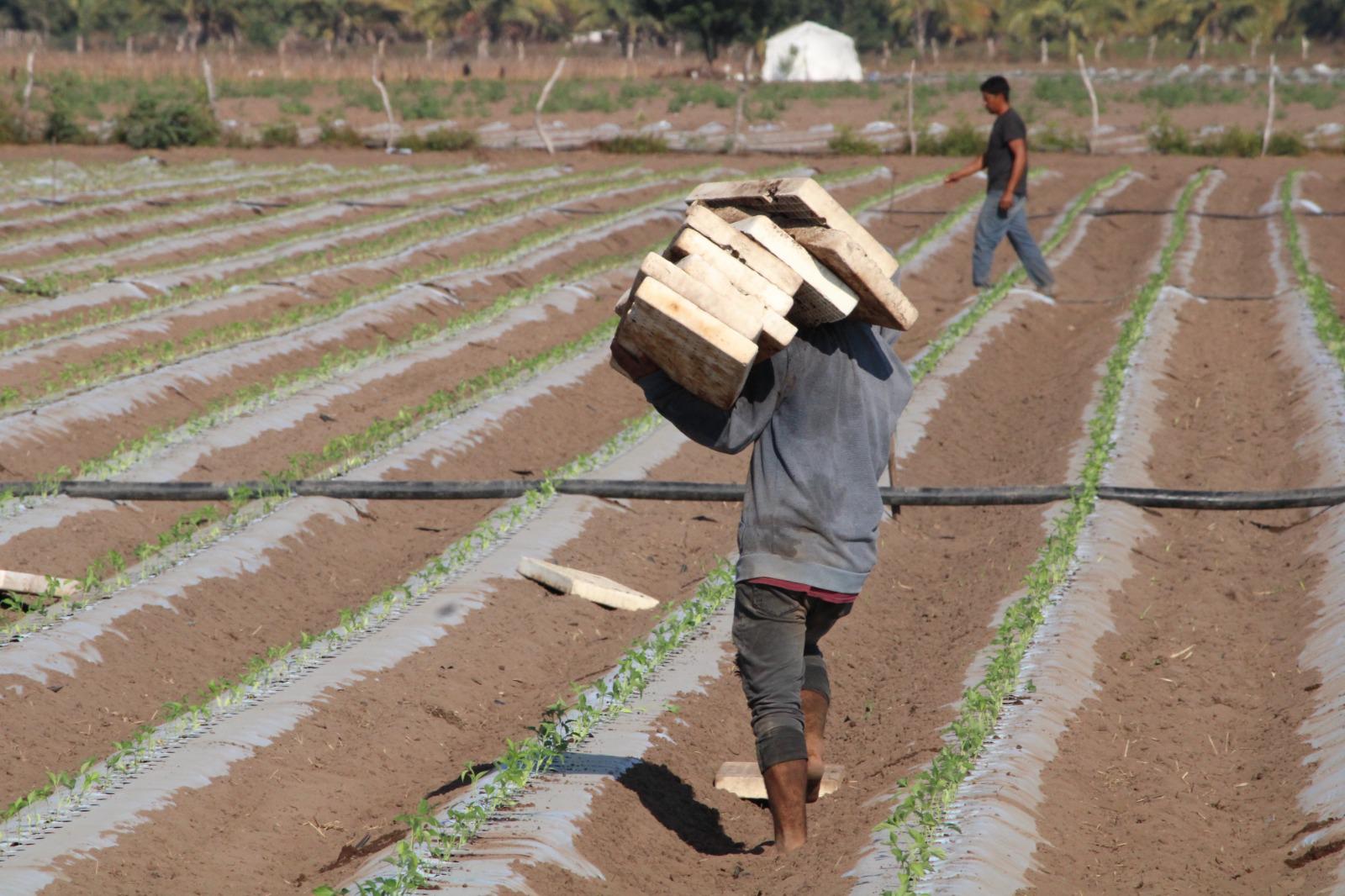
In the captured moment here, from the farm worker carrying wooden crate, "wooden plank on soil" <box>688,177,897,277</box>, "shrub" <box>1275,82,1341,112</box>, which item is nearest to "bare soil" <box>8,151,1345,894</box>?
the farm worker carrying wooden crate

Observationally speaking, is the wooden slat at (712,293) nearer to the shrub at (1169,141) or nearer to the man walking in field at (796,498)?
the man walking in field at (796,498)

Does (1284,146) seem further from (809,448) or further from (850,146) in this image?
(809,448)

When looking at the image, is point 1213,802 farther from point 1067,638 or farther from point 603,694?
point 603,694

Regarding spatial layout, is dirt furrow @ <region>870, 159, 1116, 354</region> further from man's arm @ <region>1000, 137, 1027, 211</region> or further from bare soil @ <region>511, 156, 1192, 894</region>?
bare soil @ <region>511, 156, 1192, 894</region>

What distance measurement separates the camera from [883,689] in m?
5.24

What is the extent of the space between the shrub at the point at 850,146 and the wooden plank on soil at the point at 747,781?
22965mm

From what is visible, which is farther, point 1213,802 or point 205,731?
point 205,731

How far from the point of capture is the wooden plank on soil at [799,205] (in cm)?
340

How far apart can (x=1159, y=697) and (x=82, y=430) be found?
5.81 meters

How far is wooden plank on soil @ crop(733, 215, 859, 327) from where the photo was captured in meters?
3.29

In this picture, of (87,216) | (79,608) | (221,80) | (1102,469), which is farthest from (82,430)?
(221,80)

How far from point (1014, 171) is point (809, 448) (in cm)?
846

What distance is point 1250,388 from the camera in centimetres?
942

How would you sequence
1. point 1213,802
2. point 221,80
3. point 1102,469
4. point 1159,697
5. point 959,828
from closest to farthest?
point 959,828 < point 1213,802 < point 1159,697 < point 1102,469 < point 221,80
